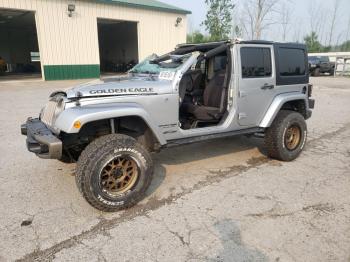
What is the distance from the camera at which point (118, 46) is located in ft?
108

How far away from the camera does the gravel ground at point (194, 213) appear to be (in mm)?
2713

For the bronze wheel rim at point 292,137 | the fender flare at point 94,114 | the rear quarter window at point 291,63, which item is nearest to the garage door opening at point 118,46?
the rear quarter window at point 291,63

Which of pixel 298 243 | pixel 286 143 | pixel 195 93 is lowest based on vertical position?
pixel 298 243

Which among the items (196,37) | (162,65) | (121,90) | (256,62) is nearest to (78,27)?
(162,65)

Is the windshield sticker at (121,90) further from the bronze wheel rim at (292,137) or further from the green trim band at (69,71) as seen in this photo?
the green trim band at (69,71)

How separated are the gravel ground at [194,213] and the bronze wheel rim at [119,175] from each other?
27cm

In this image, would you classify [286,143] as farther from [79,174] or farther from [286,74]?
[79,174]

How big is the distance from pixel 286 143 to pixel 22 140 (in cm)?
498

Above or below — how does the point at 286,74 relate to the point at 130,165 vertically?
above

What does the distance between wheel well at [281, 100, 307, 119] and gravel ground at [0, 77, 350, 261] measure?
2.54 feet

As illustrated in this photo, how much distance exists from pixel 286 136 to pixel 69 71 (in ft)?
53.3

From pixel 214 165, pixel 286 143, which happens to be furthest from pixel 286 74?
pixel 214 165

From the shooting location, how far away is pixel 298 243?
2816mm

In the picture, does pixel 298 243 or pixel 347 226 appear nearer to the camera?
pixel 298 243
